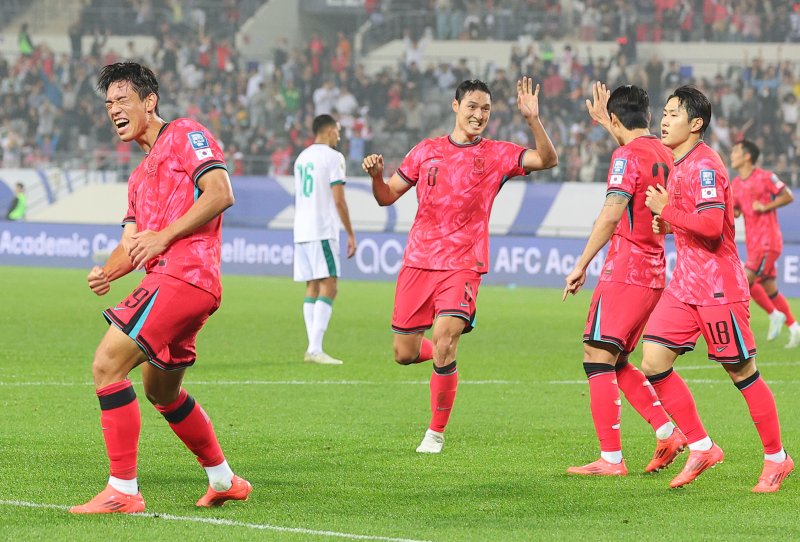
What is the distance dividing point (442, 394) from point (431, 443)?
1.03ft

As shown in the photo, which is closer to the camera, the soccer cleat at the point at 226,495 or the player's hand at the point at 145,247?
the player's hand at the point at 145,247

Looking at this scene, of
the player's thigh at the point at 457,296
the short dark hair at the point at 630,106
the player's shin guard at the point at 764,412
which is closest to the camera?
the player's shin guard at the point at 764,412

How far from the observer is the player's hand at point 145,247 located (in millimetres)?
5730

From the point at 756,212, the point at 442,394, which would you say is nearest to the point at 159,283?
the point at 442,394

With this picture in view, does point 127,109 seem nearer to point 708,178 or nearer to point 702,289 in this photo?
point 708,178

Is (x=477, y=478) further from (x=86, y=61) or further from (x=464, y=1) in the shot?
(x=86, y=61)

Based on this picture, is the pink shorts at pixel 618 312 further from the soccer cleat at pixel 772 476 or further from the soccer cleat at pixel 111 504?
the soccer cleat at pixel 111 504

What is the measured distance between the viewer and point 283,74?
32125mm

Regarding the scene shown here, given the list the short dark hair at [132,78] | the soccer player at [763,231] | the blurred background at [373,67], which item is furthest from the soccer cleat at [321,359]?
the blurred background at [373,67]

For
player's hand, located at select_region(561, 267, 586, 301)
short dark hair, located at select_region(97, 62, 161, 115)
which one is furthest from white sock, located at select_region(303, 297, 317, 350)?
short dark hair, located at select_region(97, 62, 161, 115)

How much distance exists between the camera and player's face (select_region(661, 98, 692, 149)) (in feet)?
22.4

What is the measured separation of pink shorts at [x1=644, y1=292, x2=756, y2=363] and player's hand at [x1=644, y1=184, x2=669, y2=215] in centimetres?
53

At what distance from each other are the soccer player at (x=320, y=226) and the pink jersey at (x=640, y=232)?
224 inches

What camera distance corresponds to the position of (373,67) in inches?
1289
